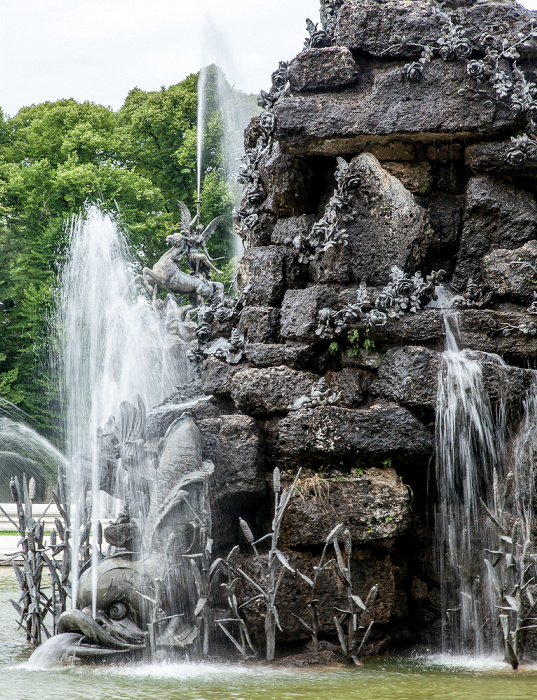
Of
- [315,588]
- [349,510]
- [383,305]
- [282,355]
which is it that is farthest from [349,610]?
[383,305]

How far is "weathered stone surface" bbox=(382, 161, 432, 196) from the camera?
8.02m

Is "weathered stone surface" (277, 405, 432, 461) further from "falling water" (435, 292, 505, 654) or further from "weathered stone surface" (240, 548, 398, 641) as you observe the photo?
"weathered stone surface" (240, 548, 398, 641)

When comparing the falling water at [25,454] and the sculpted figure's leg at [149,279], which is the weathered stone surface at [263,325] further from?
the falling water at [25,454]

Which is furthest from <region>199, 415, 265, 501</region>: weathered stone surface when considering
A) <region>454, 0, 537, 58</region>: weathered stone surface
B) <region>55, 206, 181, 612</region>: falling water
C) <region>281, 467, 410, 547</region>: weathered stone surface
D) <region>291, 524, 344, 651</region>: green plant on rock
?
<region>55, 206, 181, 612</region>: falling water

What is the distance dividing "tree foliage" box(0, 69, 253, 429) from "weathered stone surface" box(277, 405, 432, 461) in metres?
13.8

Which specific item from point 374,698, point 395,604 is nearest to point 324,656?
point 395,604

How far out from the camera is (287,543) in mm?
6547

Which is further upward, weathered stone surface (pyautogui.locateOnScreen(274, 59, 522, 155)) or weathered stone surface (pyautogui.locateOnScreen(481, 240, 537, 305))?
weathered stone surface (pyautogui.locateOnScreen(274, 59, 522, 155))

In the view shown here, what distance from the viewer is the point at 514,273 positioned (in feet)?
24.2

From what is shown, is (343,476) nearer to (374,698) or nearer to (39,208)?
(374,698)

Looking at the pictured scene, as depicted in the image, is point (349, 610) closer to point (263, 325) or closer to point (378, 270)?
point (263, 325)

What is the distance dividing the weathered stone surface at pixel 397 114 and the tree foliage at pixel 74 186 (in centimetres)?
1315

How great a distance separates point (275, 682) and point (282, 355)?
8.91ft

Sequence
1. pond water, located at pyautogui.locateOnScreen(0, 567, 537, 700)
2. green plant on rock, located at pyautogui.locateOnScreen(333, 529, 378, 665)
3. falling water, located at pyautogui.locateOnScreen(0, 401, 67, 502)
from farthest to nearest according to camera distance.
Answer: falling water, located at pyautogui.locateOnScreen(0, 401, 67, 502)
green plant on rock, located at pyautogui.locateOnScreen(333, 529, 378, 665)
pond water, located at pyautogui.locateOnScreen(0, 567, 537, 700)
